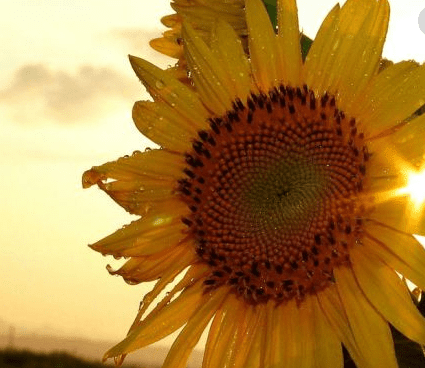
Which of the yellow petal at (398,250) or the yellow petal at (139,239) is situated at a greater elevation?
the yellow petal at (139,239)

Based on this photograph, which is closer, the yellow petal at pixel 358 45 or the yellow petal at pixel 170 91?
the yellow petal at pixel 358 45

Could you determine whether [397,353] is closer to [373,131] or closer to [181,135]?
[373,131]

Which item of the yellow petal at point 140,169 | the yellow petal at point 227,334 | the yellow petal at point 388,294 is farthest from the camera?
the yellow petal at point 140,169

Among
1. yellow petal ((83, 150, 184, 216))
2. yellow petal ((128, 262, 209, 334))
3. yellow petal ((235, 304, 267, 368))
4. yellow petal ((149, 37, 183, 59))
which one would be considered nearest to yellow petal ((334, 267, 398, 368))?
yellow petal ((235, 304, 267, 368))

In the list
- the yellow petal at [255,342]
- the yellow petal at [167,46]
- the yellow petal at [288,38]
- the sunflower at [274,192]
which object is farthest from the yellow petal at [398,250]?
the yellow petal at [167,46]

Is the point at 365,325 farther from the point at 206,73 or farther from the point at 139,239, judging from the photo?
the point at 206,73

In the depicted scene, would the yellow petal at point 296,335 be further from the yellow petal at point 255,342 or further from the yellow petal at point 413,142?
the yellow petal at point 413,142

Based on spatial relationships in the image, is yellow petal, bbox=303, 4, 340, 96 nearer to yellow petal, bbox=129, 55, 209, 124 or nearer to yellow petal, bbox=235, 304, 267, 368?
yellow petal, bbox=129, 55, 209, 124
